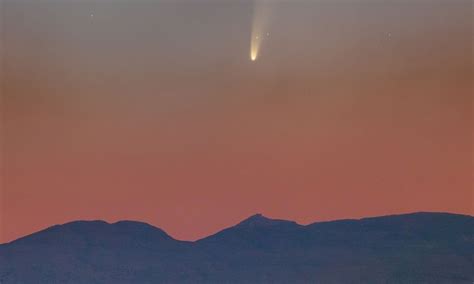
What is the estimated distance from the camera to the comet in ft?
22.9

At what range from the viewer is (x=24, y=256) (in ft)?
24.1

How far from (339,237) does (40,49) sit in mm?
3061

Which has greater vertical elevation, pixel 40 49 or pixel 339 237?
pixel 40 49

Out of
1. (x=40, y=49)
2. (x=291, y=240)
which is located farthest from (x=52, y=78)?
(x=291, y=240)

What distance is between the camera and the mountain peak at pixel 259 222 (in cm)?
714

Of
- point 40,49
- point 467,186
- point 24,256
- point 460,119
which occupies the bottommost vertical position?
point 24,256

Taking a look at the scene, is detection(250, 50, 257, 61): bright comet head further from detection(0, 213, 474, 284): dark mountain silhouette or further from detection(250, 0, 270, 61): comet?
detection(0, 213, 474, 284): dark mountain silhouette

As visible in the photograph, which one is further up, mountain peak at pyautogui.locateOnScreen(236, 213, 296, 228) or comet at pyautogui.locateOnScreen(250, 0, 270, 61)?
comet at pyautogui.locateOnScreen(250, 0, 270, 61)

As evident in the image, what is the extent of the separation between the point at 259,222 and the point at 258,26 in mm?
1686

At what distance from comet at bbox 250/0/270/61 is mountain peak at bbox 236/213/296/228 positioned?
1359 millimetres

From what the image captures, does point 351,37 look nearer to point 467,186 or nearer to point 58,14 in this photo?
point 467,186

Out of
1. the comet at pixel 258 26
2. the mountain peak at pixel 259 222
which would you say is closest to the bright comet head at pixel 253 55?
the comet at pixel 258 26

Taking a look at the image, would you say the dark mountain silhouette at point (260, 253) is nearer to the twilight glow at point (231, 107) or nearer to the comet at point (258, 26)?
the twilight glow at point (231, 107)

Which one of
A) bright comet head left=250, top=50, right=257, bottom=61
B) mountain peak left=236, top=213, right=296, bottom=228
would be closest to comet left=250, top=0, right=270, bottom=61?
bright comet head left=250, top=50, right=257, bottom=61
